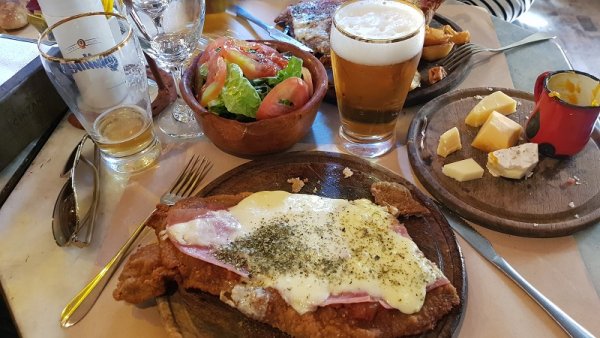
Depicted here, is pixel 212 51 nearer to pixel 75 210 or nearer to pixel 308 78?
pixel 308 78

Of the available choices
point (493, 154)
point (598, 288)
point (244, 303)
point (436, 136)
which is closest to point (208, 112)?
point (244, 303)

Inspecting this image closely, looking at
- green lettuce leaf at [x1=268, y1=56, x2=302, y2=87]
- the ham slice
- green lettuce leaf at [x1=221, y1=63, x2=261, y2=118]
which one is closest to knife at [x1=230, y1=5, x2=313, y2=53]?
green lettuce leaf at [x1=268, y1=56, x2=302, y2=87]

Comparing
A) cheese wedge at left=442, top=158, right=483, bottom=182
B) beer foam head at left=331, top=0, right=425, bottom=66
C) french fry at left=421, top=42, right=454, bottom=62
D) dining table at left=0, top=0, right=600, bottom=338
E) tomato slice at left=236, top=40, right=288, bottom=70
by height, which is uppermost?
beer foam head at left=331, top=0, right=425, bottom=66

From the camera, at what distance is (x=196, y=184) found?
1349 mm

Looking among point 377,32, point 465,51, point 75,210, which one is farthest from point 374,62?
point 75,210

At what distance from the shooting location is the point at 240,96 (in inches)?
50.1

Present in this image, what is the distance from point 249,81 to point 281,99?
14cm

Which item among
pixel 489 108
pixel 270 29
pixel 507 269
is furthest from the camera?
pixel 270 29

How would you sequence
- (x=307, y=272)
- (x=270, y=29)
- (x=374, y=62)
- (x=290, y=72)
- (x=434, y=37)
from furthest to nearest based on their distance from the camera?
(x=270, y=29)
(x=434, y=37)
(x=290, y=72)
(x=374, y=62)
(x=307, y=272)

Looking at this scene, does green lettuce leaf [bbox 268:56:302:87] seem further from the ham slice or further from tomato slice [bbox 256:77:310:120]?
the ham slice

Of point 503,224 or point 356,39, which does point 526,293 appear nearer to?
point 503,224

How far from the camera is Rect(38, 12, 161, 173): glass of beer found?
126 cm

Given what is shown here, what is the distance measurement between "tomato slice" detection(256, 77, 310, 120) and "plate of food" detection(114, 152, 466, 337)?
9.2 inches

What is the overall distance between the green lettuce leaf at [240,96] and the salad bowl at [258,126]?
0.04 meters
